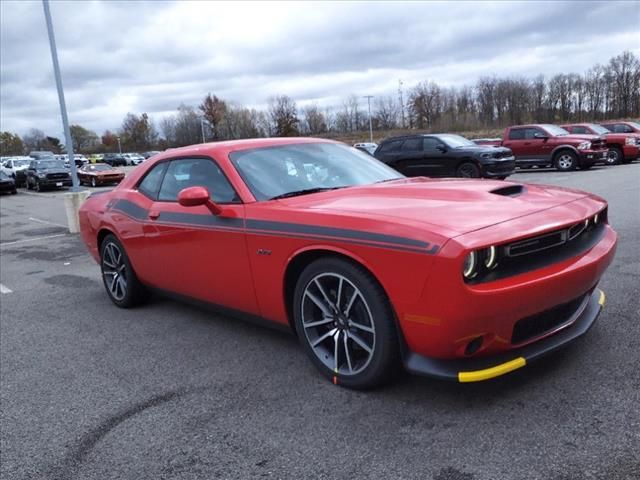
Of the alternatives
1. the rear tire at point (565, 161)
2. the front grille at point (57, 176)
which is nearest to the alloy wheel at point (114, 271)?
the rear tire at point (565, 161)

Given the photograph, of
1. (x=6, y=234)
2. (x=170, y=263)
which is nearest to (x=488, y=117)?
(x=6, y=234)

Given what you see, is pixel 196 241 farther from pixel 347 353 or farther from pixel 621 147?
pixel 621 147

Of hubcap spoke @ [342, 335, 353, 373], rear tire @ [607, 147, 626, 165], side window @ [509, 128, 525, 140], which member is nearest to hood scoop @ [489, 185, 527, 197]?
hubcap spoke @ [342, 335, 353, 373]

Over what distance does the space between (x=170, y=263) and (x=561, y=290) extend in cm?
289

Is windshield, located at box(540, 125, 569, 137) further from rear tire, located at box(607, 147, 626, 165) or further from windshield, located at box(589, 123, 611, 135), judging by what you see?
windshield, located at box(589, 123, 611, 135)

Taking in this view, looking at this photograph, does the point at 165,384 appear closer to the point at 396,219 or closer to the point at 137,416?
the point at 137,416

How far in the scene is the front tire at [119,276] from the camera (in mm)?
4988

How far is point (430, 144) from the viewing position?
604 inches

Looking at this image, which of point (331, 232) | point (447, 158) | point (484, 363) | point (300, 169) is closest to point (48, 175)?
point (447, 158)

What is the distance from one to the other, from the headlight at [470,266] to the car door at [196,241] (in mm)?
Answer: 1531

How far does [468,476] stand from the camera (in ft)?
7.32

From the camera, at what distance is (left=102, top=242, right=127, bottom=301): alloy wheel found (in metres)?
5.11

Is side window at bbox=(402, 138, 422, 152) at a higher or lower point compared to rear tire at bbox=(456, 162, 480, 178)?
higher

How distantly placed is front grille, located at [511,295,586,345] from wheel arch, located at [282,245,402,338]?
1.92 ft
